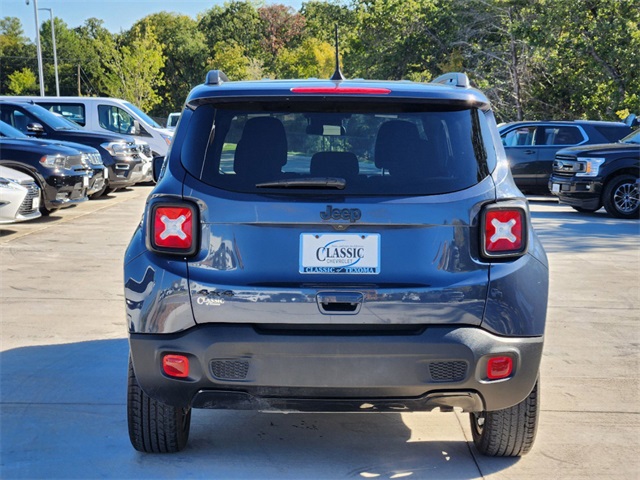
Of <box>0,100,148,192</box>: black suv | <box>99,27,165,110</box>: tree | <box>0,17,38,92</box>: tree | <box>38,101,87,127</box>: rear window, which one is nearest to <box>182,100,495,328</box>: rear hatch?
<box>0,100,148,192</box>: black suv

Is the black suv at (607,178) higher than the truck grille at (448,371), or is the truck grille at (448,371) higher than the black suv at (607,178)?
the truck grille at (448,371)

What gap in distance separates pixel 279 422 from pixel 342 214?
5.41ft

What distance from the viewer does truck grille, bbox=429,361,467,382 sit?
380cm

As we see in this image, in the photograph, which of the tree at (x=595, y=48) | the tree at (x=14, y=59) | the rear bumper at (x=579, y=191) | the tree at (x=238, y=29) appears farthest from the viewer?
the tree at (x=14, y=59)

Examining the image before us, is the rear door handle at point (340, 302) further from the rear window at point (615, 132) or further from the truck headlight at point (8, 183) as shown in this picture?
the rear window at point (615, 132)

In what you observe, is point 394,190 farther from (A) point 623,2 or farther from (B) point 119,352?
(A) point 623,2

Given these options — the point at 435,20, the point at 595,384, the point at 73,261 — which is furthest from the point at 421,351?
the point at 435,20

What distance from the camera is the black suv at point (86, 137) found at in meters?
18.5

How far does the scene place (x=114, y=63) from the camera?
68.8m

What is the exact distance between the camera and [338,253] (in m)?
3.81

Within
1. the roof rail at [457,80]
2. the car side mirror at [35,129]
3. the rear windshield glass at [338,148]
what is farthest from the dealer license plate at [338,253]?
the car side mirror at [35,129]

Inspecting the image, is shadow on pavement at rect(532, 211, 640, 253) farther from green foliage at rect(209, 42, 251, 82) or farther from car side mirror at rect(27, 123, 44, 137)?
green foliage at rect(209, 42, 251, 82)

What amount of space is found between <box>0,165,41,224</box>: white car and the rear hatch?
903 cm

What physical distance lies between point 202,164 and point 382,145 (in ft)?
2.49
